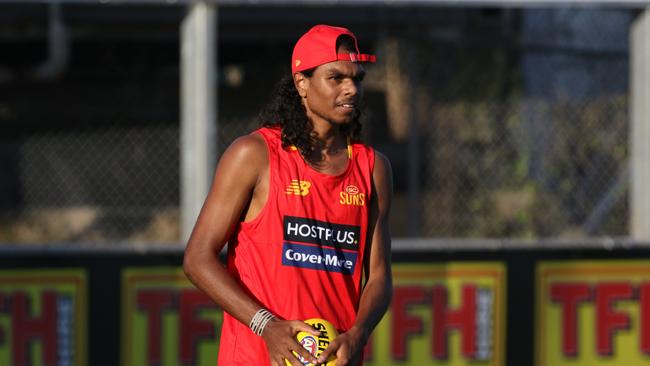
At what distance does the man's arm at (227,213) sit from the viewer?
3.55 m

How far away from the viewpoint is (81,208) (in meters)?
11.7

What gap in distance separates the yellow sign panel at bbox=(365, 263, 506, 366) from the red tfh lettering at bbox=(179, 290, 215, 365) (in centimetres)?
99

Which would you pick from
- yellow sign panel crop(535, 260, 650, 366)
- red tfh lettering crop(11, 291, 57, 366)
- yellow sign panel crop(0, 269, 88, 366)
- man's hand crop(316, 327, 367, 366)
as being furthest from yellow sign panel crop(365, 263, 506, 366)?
man's hand crop(316, 327, 367, 366)

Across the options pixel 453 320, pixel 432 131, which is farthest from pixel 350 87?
pixel 432 131

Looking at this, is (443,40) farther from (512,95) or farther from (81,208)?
(81,208)

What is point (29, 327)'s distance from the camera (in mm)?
6070

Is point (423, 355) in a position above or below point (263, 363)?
below

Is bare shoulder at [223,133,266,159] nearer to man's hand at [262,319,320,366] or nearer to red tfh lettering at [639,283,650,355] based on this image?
man's hand at [262,319,320,366]

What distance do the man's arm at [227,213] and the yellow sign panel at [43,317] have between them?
268 cm

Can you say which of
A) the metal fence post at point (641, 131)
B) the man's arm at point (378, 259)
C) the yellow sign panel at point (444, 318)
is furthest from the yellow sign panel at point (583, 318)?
the man's arm at point (378, 259)

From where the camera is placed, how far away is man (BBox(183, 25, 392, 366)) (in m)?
3.58

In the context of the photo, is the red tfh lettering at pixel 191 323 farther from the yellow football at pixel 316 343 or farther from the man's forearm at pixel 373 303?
the yellow football at pixel 316 343

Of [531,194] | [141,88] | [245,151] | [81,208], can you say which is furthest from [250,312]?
[141,88]

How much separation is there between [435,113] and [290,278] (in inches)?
290
